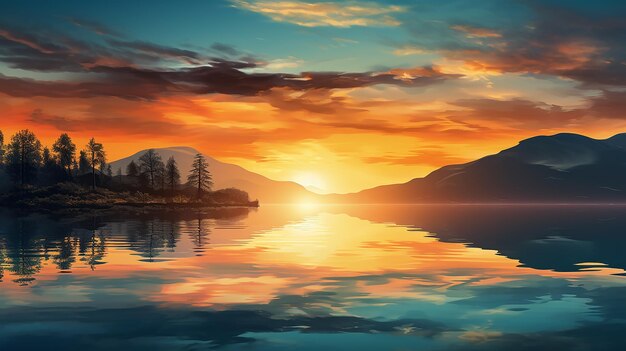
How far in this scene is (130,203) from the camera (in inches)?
6594

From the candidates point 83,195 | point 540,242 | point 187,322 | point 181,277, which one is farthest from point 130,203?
point 187,322

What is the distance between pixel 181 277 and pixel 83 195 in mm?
152558

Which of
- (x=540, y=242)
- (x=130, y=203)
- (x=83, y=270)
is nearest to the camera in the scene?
(x=83, y=270)

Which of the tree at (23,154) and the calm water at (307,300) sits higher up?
the tree at (23,154)

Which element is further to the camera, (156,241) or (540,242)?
(540,242)

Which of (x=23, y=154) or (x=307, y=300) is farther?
(x=23, y=154)

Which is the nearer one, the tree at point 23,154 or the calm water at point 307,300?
the calm water at point 307,300

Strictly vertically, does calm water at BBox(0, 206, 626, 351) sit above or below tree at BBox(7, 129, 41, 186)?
below

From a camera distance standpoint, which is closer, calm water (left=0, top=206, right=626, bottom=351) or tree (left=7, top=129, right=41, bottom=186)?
calm water (left=0, top=206, right=626, bottom=351)

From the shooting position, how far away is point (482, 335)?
1977 centimetres

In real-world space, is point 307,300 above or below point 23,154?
below

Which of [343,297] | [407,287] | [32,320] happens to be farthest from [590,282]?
[32,320]

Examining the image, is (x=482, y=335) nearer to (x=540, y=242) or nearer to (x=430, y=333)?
(x=430, y=333)

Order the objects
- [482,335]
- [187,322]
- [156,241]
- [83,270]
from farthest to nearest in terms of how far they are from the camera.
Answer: [156,241]
[83,270]
[187,322]
[482,335]
